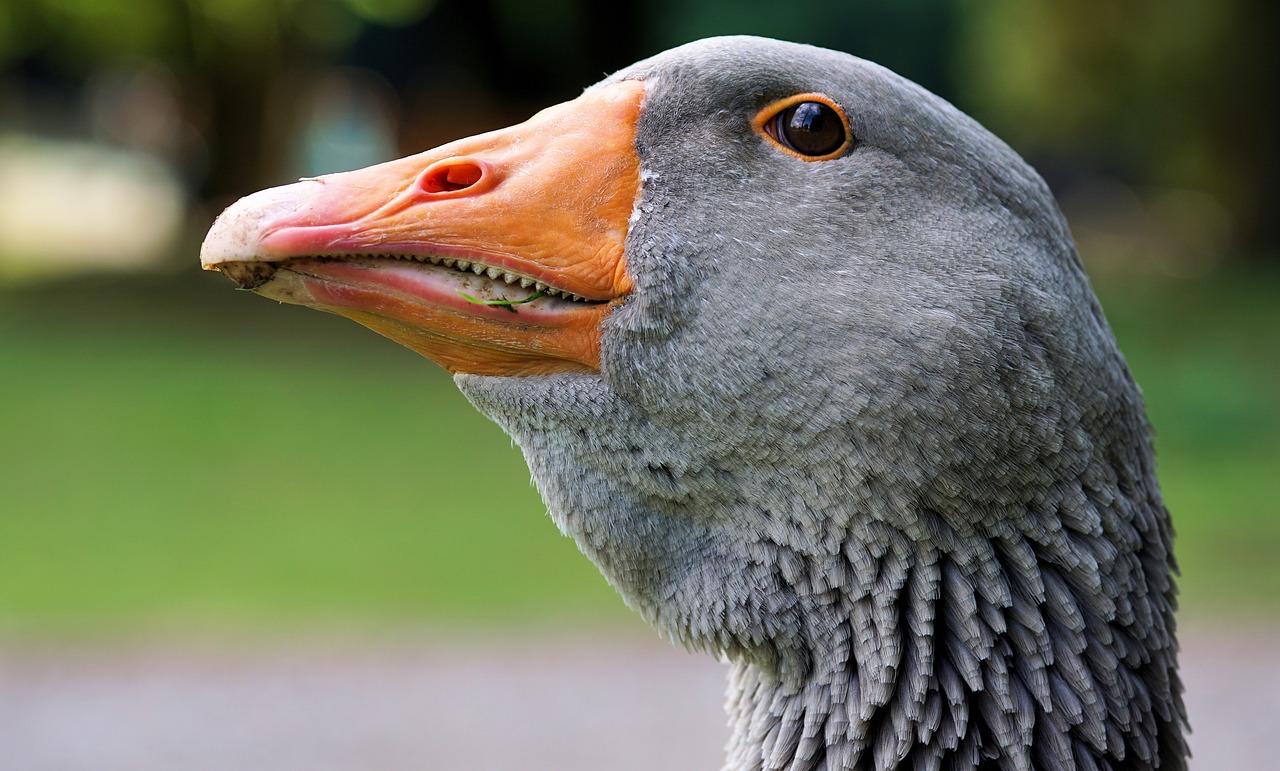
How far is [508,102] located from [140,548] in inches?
744

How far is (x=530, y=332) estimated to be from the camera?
2.82 m

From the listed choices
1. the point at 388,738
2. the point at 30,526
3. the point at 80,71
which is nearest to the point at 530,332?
the point at 388,738

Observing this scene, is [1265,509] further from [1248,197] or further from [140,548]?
[1248,197]

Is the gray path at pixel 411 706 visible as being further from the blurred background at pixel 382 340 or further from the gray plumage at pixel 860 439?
the gray plumage at pixel 860 439

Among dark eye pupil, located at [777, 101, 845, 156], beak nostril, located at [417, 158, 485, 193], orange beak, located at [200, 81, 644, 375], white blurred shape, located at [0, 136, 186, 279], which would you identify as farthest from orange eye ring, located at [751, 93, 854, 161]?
white blurred shape, located at [0, 136, 186, 279]

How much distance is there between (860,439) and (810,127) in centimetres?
70

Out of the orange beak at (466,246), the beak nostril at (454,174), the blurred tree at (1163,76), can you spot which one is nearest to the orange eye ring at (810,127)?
the orange beak at (466,246)

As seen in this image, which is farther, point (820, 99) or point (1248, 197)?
point (1248, 197)

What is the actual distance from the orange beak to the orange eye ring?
33 cm

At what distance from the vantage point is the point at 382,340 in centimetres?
2225

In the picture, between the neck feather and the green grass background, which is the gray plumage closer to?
the neck feather

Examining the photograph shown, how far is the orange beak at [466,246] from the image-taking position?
272cm

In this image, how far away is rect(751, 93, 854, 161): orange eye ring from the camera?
2891 mm

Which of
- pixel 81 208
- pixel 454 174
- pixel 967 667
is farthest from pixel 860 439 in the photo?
pixel 81 208
